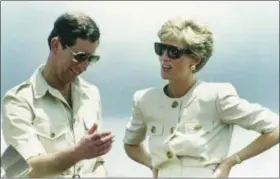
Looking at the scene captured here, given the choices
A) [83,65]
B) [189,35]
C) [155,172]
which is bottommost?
[155,172]

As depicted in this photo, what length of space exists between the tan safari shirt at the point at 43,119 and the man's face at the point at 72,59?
0.37ft

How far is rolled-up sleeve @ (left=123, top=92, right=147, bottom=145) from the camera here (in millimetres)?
3617

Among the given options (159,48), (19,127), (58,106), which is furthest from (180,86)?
(19,127)

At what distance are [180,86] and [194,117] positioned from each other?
174 millimetres

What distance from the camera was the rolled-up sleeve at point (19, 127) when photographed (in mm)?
3547

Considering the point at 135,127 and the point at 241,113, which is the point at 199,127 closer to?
the point at 241,113

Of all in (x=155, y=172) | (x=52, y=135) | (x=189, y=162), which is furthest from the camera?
(x=52, y=135)

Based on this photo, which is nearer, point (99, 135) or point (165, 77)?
point (99, 135)

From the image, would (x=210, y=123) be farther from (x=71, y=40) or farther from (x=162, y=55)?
(x=71, y=40)

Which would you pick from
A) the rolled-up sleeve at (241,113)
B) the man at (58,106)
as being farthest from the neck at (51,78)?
the rolled-up sleeve at (241,113)

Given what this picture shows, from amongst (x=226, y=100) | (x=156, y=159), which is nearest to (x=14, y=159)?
(x=156, y=159)

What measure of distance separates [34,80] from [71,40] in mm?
301

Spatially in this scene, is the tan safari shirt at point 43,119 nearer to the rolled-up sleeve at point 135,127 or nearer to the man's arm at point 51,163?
the man's arm at point 51,163

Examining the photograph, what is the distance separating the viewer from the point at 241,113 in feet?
11.2
